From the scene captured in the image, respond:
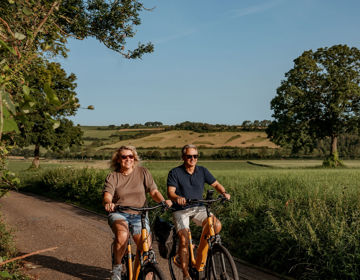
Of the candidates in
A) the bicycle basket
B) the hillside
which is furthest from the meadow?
the hillside

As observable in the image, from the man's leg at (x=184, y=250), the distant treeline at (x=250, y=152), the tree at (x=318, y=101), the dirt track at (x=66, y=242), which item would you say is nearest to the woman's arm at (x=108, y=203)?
the man's leg at (x=184, y=250)

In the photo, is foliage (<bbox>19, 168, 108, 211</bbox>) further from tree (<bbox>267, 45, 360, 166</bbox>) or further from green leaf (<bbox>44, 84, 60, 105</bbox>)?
A: tree (<bbox>267, 45, 360, 166</bbox>)

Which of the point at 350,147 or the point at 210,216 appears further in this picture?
the point at 350,147

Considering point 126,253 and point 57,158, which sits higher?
point 126,253

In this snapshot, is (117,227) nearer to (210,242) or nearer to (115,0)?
(210,242)

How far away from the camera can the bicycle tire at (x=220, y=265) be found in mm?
3817

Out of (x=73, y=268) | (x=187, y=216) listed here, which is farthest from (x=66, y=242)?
(x=187, y=216)

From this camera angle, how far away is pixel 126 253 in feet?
14.1

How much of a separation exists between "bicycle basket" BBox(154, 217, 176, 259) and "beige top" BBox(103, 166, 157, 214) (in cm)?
62

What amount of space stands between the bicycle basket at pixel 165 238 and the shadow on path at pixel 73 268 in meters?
1.38

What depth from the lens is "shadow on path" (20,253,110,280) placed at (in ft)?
18.0

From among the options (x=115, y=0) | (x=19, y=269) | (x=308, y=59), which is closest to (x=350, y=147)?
(x=308, y=59)

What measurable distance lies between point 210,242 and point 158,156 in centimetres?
4611

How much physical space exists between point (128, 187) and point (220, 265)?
1.61 m
